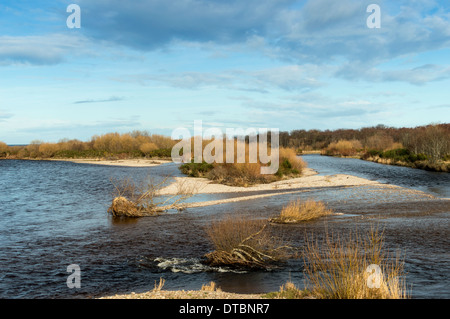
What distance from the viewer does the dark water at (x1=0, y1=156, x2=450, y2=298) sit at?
9.74 metres

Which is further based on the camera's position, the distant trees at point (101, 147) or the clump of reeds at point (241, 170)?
the distant trees at point (101, 147)

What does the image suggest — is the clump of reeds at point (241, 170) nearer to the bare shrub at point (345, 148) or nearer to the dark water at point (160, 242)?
the dark water at point (160, 242)

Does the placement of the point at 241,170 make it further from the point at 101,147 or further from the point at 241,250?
the point at 101,147


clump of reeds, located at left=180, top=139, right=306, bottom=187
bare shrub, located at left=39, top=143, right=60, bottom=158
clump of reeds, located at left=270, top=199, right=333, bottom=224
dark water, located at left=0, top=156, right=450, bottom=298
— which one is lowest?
dark water, located at left=0, top=156, right=450, bottom=298

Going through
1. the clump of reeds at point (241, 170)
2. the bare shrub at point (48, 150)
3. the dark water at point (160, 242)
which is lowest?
the dark water at point (160, 242)

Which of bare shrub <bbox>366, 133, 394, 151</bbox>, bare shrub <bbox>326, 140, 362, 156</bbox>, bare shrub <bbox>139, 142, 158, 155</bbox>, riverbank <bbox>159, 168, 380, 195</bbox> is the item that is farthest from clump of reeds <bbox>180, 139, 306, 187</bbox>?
bare shrub <bbox>326, 140, 362, 156</bbox>

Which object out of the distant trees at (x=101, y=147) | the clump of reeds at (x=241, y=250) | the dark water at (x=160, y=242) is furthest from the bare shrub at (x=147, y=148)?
the clump of reeds at (x=241, y=250)

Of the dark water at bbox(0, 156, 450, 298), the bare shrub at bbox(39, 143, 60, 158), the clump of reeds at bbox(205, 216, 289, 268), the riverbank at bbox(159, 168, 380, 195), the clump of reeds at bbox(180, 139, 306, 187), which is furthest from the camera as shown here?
the bare shrub at bbox(39, 143, 60, 158)

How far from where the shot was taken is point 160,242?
14.3m

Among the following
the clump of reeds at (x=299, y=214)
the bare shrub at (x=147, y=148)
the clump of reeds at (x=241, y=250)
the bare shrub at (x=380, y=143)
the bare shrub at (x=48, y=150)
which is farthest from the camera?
the bare shrub at (x=48, y=150)

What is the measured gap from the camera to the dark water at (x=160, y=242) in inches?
384

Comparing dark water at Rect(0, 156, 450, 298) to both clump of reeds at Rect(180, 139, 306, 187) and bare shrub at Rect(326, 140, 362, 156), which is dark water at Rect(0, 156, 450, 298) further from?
bare shrub at Rect(326, 140, 362, 156)

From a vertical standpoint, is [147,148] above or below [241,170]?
above

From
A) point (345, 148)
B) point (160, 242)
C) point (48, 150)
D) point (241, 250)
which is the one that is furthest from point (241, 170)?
point (48, 150)
